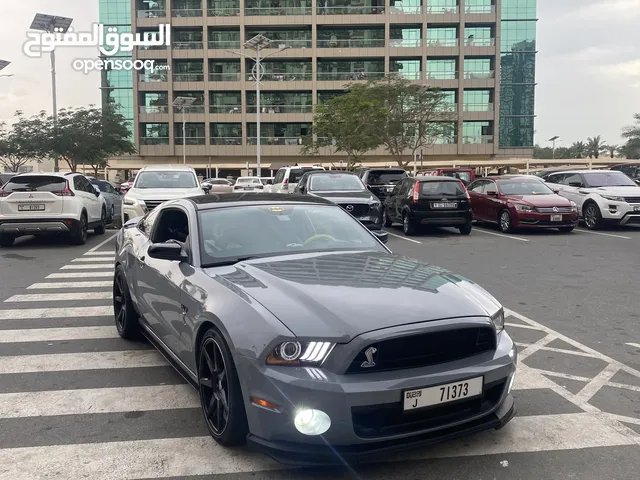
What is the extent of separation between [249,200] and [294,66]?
5956cm

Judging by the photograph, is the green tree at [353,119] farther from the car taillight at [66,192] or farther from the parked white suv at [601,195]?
the car taillight at [66,192]

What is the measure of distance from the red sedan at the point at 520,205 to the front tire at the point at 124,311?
12.1m

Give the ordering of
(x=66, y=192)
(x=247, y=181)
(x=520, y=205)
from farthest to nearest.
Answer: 1. (x=247, y=181)
2. (x=520, y=205)
3. (x=66, y=192)

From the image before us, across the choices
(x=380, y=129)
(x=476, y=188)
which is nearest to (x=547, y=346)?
(x=476, y=188)

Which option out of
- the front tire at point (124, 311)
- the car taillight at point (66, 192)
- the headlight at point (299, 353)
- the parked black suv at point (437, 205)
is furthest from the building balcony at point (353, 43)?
the headlight at point (299, 353)

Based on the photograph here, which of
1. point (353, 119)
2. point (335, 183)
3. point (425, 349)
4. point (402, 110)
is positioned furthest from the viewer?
point (402, 110)

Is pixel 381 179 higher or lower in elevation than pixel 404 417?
higher

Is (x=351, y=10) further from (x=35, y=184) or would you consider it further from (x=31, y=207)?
(x=31, y=207)

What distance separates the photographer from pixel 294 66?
203 ft

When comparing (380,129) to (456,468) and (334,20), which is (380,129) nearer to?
(334,20)

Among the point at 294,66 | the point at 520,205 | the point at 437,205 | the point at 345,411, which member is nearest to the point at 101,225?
the point at 437,205

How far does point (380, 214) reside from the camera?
1409 cm

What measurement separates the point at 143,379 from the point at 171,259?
1.20 m

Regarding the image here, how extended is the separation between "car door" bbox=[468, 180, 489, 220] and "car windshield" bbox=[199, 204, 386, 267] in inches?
527
